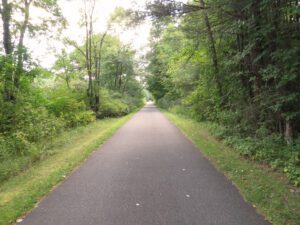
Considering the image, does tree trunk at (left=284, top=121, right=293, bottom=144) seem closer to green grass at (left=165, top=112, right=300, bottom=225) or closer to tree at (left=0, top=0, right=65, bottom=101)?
green grass at (left=165, top=112, right=300, bottom=225)

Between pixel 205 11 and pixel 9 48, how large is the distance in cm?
827

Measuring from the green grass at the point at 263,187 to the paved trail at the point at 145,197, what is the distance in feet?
0.63

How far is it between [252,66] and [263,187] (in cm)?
462

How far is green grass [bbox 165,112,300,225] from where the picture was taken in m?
3.43

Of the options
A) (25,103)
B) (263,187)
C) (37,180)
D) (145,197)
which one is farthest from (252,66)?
(25,103)

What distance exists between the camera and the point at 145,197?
13.4 feet

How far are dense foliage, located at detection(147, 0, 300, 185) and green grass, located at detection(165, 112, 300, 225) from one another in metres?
0.33

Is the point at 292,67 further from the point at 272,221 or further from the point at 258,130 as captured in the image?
the point at 272,221

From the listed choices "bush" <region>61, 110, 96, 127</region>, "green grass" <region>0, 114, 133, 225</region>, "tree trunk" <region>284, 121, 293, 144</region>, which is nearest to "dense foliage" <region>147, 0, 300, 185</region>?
"tree trunk" <region>284, 121, 293, 144</region>

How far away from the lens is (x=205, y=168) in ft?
18.9

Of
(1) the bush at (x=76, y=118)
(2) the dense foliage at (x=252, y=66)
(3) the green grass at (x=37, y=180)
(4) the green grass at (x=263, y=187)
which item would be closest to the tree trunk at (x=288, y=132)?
(2) the dense foliage at (x=252, y=66)

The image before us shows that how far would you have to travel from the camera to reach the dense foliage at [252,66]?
18.8 feet

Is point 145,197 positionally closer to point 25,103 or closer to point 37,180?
point 37,180

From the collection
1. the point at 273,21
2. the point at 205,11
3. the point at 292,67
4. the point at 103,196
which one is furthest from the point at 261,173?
the point at 205,11
